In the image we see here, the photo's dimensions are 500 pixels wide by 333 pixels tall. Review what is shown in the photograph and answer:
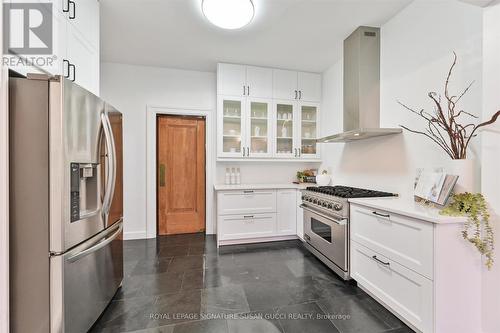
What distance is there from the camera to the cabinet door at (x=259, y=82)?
343 cm

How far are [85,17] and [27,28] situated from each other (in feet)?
2.19

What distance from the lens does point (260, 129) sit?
3.57m

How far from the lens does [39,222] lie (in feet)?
4.06

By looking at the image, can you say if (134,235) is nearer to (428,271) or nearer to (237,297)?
(237,297)

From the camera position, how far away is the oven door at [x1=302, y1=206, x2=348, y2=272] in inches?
86.7

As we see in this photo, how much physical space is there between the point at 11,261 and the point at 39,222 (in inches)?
9.8

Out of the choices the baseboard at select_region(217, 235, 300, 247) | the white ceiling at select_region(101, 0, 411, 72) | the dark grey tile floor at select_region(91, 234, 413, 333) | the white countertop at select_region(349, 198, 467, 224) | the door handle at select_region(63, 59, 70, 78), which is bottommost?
the dark grey tile floor at select_region(91, 234, 413, 333)

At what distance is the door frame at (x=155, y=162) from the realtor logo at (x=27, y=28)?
1.97m

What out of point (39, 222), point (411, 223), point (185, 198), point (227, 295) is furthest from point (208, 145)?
point (411, 223)

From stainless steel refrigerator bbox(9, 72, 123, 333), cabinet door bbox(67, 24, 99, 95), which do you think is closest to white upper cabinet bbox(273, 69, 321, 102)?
cabinet door bbox(67, 24, 99, 95)

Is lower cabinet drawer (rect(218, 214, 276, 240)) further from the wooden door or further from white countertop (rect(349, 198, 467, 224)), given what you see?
white countertop (rect(349, 198, 467, 224))

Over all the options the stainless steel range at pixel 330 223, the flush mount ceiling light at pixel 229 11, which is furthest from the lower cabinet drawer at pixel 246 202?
the flush mount ceiling light at pixel 229 11

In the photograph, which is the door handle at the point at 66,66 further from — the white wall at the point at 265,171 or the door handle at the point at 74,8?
the white wall at the point at 265,171

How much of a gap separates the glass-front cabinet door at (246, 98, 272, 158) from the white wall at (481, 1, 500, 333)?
244cm
